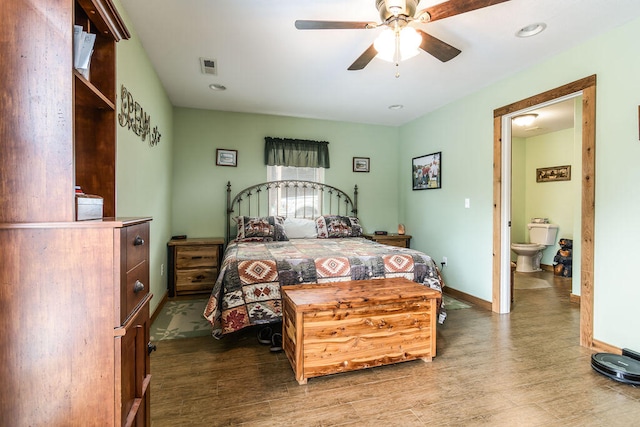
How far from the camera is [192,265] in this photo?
3834 mm

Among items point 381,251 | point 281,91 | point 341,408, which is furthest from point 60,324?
point 281,91

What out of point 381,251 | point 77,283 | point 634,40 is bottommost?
point 381,251

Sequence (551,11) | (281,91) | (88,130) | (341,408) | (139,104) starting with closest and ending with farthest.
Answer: (88,130) < (341,408) < (551,11) < (139,104) < (281,91)

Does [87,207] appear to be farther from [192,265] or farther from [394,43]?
[192,265]

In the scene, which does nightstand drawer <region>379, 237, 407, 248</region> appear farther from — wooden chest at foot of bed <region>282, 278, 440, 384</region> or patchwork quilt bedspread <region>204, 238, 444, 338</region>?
wooden chest at foot of bed <region>282, 278, 440, 384</region>

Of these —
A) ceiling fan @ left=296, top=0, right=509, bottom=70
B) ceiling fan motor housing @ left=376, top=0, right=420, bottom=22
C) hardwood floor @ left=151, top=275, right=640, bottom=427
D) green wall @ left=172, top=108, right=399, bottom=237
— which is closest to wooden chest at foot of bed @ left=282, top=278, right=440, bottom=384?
hardwood floor @ left=151, top=275, right=640, bottom=427

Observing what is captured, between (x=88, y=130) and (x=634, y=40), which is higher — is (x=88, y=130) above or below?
below

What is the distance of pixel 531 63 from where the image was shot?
2979 millimetres

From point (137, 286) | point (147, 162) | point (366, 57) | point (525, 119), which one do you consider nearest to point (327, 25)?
point (366, 57)

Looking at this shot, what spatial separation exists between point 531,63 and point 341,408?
3374mm

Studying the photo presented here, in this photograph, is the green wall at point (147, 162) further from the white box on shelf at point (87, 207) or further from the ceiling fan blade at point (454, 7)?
the ceiling fan blade at point (454, 7)

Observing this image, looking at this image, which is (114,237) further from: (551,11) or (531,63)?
(531,63)

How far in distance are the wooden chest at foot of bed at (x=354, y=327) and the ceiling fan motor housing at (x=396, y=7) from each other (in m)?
A: 1.75

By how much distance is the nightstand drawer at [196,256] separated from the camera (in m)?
3.79
